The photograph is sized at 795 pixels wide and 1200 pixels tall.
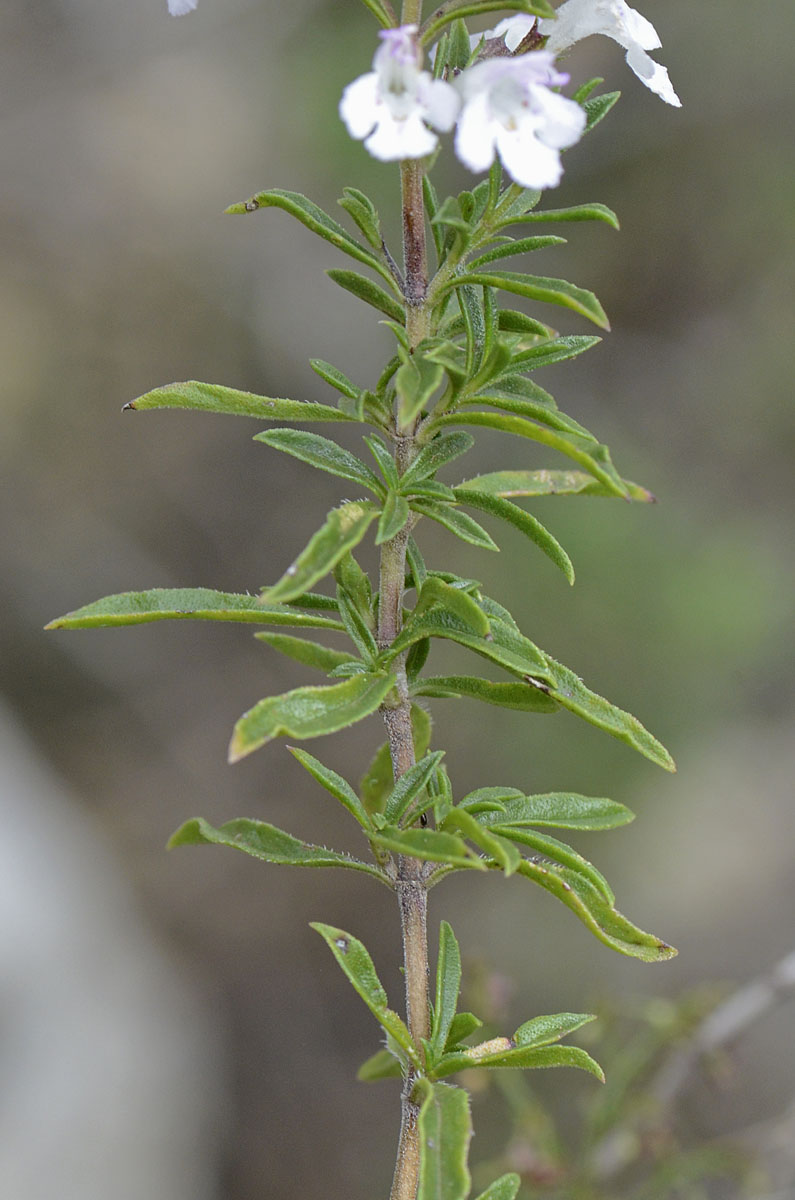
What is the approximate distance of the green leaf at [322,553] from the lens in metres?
0.70

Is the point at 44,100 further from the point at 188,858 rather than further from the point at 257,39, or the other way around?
the point at 188,858

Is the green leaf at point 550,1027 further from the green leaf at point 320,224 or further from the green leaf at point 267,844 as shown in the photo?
the green leaf at point 320,224

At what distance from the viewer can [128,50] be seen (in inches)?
178

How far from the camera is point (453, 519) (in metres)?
0.86

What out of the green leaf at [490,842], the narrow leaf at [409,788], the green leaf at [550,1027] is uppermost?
the narrow leaf at [409,788]

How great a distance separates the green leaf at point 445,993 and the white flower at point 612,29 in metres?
0.76

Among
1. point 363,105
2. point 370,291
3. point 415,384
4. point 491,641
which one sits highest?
point 363,105

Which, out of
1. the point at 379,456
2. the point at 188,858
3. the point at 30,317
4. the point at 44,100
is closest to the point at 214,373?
the point at 30,317

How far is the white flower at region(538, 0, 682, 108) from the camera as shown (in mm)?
878

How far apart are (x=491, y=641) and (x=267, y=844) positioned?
0.87 feet

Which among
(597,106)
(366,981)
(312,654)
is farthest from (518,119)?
(366,981)

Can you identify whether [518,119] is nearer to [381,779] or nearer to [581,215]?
[581,215]

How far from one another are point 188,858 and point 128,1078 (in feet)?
2.57

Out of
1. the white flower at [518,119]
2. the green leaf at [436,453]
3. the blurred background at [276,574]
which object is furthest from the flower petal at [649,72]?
the blurred background at [276,574]
